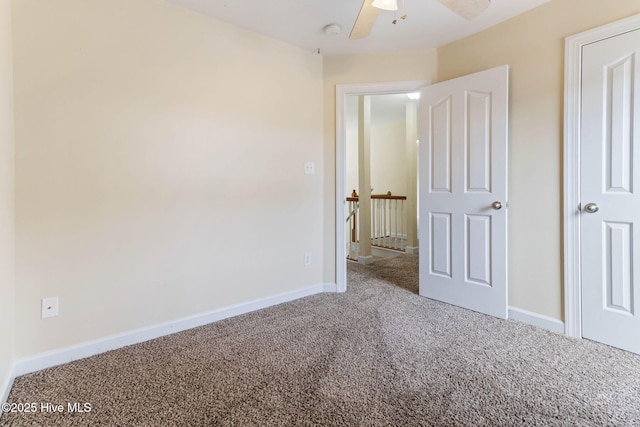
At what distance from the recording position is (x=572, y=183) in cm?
206

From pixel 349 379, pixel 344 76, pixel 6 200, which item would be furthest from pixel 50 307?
pixel 344 76

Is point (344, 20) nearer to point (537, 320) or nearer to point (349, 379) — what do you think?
point (349, 379)

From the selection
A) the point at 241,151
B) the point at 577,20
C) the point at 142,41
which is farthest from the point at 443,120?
the point at 142,41

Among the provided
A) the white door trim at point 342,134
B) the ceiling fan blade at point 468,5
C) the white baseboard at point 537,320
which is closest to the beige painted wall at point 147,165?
the white door trim at point 342,134

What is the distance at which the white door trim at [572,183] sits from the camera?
6.64ft

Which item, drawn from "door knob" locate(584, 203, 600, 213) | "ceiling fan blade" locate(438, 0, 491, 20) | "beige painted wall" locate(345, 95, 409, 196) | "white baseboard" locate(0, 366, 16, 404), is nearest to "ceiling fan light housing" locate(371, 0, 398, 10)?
"ceiling fan blade" locate(438, 0, 491, 20)

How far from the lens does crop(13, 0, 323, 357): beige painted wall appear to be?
5.60ft

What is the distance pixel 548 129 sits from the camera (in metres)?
2.17

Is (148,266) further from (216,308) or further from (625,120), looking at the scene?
(625,120)

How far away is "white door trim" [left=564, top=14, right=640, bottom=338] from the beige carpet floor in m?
0.22

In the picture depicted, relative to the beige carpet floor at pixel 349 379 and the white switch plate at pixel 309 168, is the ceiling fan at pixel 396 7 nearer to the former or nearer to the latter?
the white switch plate at pixel 309 168

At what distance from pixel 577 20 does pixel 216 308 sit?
330 centimetres

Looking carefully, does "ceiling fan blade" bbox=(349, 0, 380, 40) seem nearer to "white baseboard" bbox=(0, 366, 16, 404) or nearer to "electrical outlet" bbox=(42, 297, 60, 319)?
"electrical outlet" bbox=(42, 297, 60, 319)

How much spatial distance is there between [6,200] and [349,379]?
1988 mm
